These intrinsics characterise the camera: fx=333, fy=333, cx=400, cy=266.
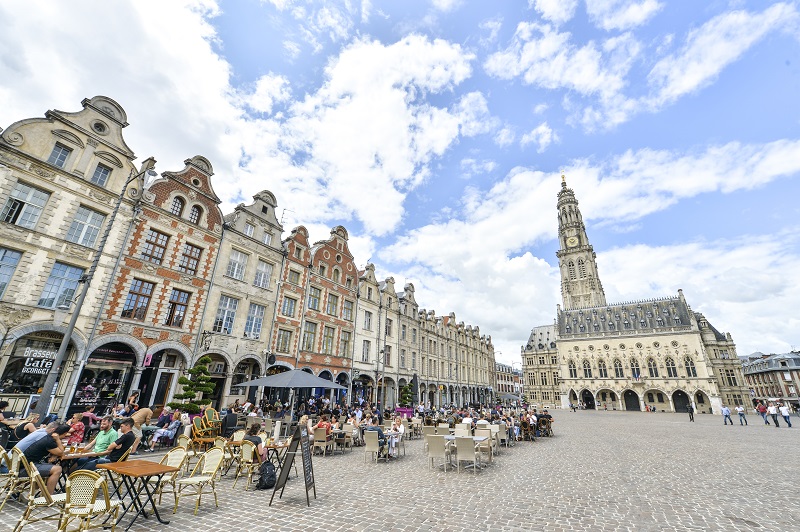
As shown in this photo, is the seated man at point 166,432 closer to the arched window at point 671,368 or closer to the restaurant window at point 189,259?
the restaurant window at point 189,259

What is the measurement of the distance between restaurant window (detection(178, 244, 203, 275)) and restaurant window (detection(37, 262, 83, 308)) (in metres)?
4.23

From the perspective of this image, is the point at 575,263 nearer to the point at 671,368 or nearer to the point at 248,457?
the point at 671,368

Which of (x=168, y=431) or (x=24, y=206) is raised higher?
(x=24, y=206)

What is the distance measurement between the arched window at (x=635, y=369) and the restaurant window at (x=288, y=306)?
193ft

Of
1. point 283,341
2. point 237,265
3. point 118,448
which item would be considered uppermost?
point 237,265

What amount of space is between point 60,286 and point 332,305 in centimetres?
1611

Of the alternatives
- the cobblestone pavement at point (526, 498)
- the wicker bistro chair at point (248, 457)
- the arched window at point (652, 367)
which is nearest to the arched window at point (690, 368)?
Result: the arched window at point (652, 367)

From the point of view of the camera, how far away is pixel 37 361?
1302 cm

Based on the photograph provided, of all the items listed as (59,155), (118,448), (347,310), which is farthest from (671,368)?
(59,155)

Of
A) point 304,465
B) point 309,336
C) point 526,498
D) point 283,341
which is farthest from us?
point 309,336

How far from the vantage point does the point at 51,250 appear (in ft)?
44.6

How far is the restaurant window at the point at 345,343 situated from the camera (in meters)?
27.2

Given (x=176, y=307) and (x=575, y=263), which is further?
(x=575, y=263)

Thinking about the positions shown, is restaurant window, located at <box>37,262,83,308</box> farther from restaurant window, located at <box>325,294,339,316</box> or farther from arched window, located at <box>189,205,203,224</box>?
restaurant window, located at <box>325,294,339,316</box>
